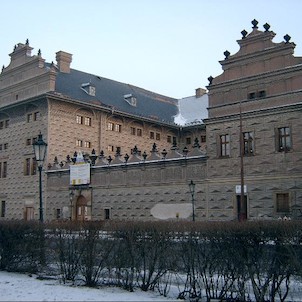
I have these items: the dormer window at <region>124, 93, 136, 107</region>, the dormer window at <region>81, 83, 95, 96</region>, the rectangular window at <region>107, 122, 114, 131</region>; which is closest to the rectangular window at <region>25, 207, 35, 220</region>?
the rectangular window at <region>107, 122, 114, 131</region>

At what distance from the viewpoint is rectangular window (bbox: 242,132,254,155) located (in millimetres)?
25906

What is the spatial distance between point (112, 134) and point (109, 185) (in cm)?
896

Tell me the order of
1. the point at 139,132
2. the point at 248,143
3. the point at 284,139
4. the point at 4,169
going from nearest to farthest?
the point at 284,139 → the point at 248,143 → the point at 4,169 → the point at 139,132

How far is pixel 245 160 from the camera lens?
2588cm

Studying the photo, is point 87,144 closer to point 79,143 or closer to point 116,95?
point 79,143

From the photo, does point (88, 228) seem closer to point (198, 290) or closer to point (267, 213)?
point (198, 290)

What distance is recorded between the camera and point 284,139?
24719mm

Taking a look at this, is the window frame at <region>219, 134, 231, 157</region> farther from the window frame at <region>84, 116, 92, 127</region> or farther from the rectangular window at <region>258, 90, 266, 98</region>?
the window frame at <region>84, 116, 92, 127</region>

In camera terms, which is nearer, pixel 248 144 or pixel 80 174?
pixel 248 144

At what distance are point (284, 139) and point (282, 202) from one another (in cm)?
336

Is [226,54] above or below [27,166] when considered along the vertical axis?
above

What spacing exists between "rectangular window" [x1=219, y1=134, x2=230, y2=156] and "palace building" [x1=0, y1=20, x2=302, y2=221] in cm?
7

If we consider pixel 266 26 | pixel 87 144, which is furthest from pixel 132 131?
pixel 266 26

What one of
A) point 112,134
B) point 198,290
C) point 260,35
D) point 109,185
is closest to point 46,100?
point 112,134
